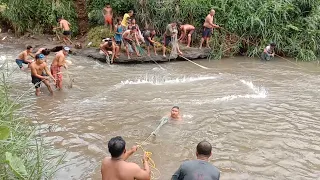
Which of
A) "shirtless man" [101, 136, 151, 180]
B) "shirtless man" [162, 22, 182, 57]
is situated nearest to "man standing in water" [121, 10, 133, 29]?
"shirtless man" [162, 22, 182, 57]

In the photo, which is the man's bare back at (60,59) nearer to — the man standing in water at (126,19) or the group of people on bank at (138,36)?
the group of people on bank at (138,36)

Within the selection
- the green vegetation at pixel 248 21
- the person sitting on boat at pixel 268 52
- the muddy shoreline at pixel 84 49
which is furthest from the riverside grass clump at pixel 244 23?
the muddy shoreline at pixel 84 49

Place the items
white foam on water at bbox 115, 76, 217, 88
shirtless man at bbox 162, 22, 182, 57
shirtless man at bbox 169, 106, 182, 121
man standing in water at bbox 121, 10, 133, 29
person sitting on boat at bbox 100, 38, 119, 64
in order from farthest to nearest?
man standing in water at bbox 121, 10, 133, 29 < shirtless man at bbox 162, 22, 182, 57 < person sitting on boat at bbox 100, 38, 119, 64 < white foam on water at bbox 115, 76, 217, 88 < shirtless man at bbox 169, 106, 182, 121

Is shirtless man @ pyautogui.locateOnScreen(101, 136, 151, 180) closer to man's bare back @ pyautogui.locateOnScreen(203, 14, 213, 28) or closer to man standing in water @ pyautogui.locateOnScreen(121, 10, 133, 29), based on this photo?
man standing in water @ pyautogui.locateOnScreen(121, 10, 133, 29)

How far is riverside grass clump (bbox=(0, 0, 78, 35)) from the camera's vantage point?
15930mm

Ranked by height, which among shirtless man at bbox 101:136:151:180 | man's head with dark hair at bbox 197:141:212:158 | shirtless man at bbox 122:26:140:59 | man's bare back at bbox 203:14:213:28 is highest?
man's bare back at bbox 203:14:213:28

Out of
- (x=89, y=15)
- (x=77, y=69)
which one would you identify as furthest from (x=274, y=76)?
(x=89, y=15)

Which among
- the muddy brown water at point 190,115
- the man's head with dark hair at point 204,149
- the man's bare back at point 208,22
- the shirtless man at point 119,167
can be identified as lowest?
the muddy brown water at point 190,115

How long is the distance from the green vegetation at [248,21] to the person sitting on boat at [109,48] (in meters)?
2.26

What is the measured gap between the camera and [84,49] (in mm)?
14211

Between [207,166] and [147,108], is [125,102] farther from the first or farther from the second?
[207,166]

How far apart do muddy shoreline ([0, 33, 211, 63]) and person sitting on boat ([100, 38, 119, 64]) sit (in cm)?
24

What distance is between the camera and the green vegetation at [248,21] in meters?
14.5

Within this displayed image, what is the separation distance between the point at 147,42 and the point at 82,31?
14.7ft
